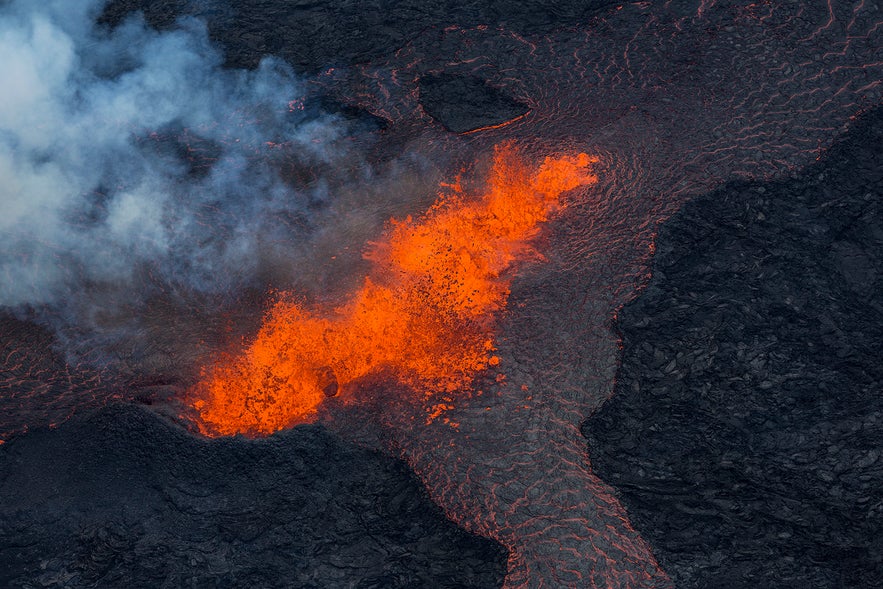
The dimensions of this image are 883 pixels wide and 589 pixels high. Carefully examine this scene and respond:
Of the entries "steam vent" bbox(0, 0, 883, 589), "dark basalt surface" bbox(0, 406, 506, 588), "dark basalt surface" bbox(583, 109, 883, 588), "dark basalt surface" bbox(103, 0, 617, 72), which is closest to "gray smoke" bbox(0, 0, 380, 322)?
"steam vent" bbox(0, 0, 883, 589)

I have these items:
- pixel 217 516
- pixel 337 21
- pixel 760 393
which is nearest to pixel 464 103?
pixel 337 21

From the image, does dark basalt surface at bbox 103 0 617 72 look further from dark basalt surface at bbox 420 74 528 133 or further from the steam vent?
dark basalt surface at bbox 420 74 528 133

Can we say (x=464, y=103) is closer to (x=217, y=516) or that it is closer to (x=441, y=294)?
(x=441, y=294)

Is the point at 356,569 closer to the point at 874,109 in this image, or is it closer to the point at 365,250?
the point at 365,250

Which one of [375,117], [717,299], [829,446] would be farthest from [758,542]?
[375,117]

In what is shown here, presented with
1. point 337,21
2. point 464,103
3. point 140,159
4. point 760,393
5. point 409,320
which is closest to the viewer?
point 760,393
